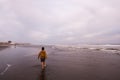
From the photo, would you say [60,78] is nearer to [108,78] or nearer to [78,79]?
[78,79]

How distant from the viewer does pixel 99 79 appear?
34.9ft

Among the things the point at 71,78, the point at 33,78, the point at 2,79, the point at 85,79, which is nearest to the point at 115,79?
the point at 85,79

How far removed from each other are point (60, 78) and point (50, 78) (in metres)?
0.75

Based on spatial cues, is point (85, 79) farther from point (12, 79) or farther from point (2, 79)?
point (2, 79)

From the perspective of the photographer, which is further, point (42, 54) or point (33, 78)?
point (42, 54)

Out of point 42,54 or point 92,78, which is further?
point 42,54

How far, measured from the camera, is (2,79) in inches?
408

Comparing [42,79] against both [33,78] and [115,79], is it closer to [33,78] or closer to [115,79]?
[33,78]

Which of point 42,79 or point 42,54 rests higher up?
point 42,54

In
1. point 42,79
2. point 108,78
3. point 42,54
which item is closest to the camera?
point 42,79

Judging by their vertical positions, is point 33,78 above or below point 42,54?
below

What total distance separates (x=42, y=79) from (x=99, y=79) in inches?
163

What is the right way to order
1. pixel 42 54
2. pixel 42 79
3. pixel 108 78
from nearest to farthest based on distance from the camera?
1. pixel 42 79
2. pixel 108 78
3. pixel 42 54

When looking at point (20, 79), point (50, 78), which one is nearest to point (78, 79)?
point (50, 78)
